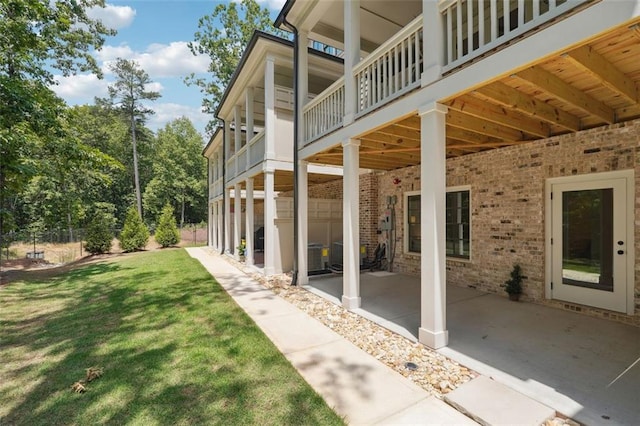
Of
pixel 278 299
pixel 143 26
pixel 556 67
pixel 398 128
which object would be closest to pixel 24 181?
pixel 143 26

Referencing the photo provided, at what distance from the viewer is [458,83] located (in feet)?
10.9

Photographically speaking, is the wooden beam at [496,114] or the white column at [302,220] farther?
the white column at [302,220]

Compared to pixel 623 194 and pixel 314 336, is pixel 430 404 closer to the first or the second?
pixel 314 336

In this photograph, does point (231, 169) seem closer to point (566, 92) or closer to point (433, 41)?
point (433, 41)

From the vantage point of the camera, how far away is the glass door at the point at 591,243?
4.57 meters

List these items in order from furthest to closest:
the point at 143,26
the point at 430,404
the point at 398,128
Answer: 1. the point at 143,26
2. the point at 398,128
3. the point at 430,404

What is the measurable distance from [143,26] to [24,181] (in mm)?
6432

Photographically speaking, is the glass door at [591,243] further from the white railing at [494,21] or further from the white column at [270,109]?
the white column at [270,109]

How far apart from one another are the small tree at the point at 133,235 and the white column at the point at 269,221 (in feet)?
43.2

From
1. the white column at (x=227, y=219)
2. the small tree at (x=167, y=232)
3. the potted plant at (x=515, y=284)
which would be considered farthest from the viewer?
the small tree at (x=167, y=232)

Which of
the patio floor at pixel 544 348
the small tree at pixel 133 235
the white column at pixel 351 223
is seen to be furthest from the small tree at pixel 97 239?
the white column at pixel 351 223

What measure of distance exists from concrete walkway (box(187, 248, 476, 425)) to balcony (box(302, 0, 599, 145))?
3445 mm

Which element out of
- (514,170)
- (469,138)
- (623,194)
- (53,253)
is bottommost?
(53,253)

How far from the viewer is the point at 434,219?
12.0 ft
